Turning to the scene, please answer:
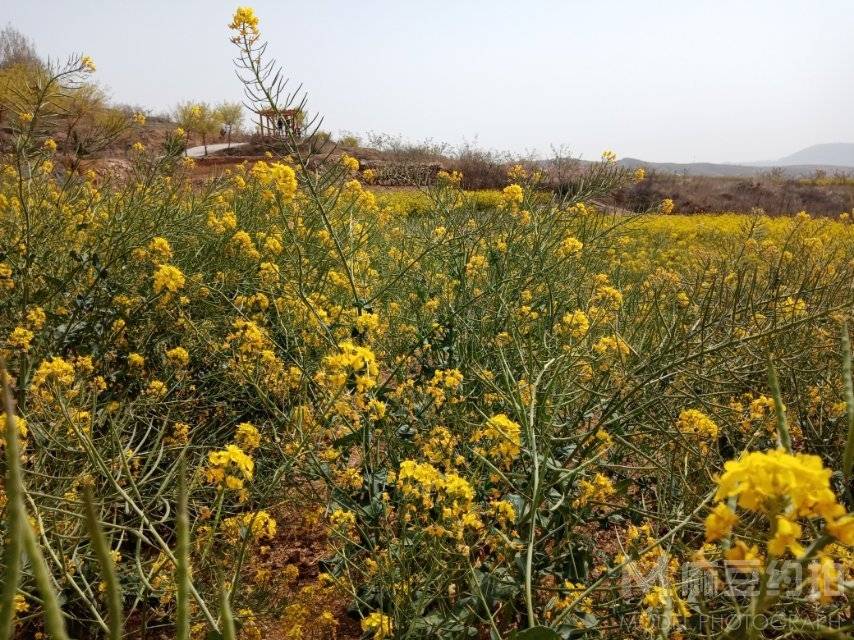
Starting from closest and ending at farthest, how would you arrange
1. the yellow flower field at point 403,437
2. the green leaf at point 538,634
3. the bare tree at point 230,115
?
the green leaf at point 538,634
the yellow flower field at point 403,437
the bare tree at point 230,115

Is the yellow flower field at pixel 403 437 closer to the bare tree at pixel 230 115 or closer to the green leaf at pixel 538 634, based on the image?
the green leaf at pixel 538 634

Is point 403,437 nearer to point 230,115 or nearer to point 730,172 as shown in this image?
point 230,115

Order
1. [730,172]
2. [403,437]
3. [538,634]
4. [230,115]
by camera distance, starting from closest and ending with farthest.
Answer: [538,634] < [403,437] < [230,115] < [730,172]

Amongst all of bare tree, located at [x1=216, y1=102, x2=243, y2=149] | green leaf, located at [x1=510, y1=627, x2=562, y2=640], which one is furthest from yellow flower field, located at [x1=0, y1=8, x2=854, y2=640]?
bare tree, located at [x1=216, y1=102, x2=243, y2=149]

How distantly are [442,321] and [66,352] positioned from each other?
1.57 metres

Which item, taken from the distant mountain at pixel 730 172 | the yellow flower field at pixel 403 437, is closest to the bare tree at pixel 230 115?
the distant mountain at pixel 730 172

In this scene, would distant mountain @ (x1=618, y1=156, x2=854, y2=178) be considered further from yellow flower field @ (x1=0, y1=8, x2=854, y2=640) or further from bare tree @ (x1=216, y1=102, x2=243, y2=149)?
bare tree @ (x1=216, y1=102, x2=243, y2=149)

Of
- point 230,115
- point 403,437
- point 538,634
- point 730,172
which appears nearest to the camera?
point 538,634

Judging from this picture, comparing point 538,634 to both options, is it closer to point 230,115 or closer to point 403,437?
point 403,437

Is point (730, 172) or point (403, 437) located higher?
point (730, 172)

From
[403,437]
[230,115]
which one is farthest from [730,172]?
[403,437]

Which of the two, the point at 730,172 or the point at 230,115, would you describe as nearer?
the point at 230,115

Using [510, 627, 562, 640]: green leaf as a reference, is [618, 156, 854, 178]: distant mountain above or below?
above

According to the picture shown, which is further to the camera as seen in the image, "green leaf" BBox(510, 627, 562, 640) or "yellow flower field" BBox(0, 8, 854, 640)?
"yellow flower field" BBox(0, 8, 854, 640)
